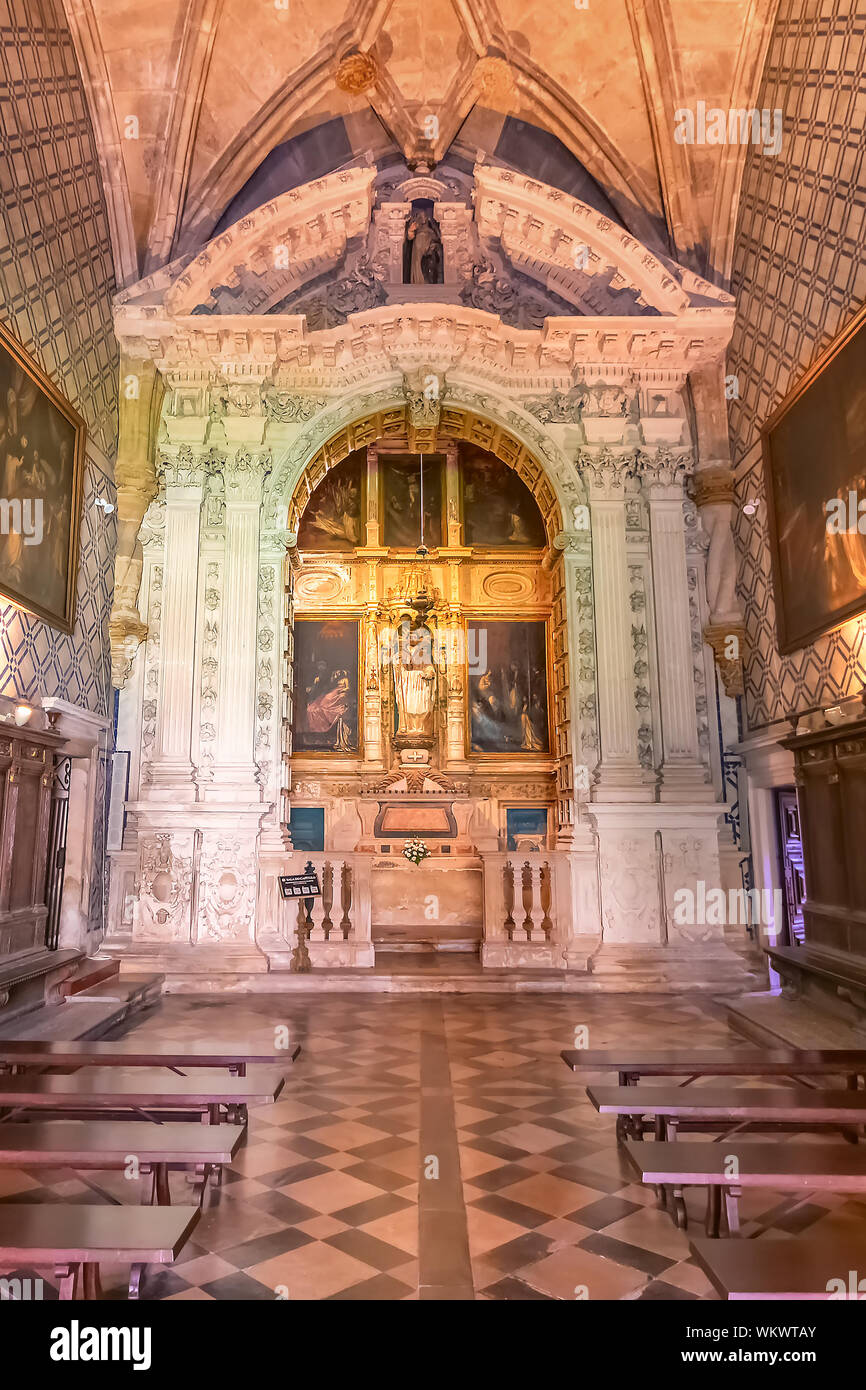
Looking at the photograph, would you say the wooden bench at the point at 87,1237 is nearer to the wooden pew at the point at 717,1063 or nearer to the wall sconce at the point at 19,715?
the wooden pew at the point at 717,1063

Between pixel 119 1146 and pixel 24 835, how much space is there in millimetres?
4886

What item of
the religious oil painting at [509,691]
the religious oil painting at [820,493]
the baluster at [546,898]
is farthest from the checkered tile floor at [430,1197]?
the religious oil painting at [509,691]

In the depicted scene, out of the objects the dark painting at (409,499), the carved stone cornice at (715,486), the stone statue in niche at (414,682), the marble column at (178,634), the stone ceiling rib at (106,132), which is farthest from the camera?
the dark painting at (409,499)

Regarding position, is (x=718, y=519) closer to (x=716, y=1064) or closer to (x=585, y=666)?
(x=585, y=666)

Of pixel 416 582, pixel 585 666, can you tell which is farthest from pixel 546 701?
pixel 585 666

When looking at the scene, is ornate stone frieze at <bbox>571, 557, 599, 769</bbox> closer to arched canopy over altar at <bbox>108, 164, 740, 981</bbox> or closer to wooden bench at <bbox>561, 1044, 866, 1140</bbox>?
arched canopy over altar at <bbox>108, 164, 740, 981</bbox>

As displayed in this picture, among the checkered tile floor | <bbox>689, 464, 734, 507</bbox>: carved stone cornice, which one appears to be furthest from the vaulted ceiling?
the checkered tile floor

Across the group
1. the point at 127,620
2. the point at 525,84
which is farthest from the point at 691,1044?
the point at 525,84

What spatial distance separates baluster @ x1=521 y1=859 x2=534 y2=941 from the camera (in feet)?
32.0

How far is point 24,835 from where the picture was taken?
750 centimetres

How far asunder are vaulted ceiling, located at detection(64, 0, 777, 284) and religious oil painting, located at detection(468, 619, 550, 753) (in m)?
5.83

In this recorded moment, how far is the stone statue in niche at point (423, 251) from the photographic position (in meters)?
11.3

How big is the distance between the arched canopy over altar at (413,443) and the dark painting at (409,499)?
2644 millimetres
